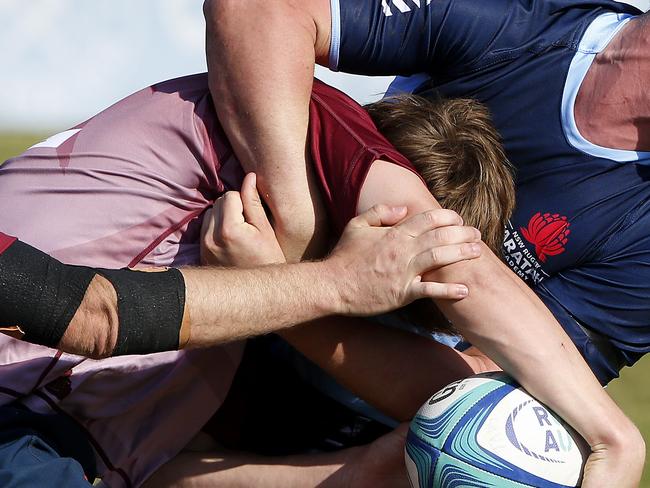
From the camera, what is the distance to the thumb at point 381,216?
9.12 ft

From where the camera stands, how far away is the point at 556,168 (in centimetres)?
330

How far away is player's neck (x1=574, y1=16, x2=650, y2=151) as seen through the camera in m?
3.23

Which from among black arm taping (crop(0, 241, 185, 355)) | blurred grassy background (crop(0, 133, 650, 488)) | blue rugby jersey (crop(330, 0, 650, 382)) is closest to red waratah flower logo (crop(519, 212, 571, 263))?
blue rugby jersey (crop(330, 0, 650, 382))

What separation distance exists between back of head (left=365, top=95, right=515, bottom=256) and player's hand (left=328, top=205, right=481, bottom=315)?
25 cm

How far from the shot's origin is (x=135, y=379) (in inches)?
119

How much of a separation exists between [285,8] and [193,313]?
3.07 ft

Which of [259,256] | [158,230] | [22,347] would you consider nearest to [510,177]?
[259,256]

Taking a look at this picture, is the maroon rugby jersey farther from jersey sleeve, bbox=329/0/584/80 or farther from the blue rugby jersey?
the blue rugby jersey

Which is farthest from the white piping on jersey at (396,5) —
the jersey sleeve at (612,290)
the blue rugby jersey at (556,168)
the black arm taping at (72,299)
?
the black arm taping at (72,299)

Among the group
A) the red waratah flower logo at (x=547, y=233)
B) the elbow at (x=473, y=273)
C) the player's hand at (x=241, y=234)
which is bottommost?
the red waratah flower logo at (x=547, y=233)

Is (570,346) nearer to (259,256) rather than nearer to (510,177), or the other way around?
(510,177)

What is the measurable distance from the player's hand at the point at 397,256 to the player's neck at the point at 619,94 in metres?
0.75

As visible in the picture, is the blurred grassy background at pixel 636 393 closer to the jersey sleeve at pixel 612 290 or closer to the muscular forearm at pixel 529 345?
the jersey sleeve at pixel 612 290

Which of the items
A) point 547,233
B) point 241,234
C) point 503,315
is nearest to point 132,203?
point 241,234
